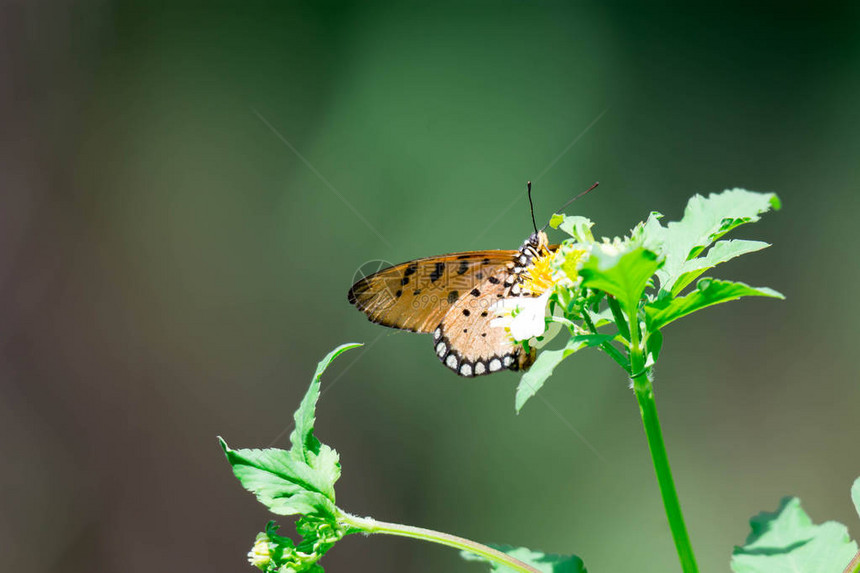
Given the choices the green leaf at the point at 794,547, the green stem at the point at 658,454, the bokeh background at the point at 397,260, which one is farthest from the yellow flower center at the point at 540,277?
the bokeh background at the point at 397,260

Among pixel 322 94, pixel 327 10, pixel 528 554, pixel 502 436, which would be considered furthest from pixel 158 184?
pixel 528 554

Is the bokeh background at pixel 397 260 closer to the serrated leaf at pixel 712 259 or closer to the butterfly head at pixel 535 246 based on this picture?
the butterfly head at pixel 535 246

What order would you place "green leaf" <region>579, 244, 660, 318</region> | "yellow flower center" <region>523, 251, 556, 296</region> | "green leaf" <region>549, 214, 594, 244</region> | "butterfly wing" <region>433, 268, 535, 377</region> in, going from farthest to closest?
"butterfly wing" <region>433, 268, 535, 377</region> → "yellow flower center" <region>523, 251, 556, 296</region> → "green leaf" <region>549, 214, 594, 244</region> → "green leaf" <region>579, 244, 660, 318</region>

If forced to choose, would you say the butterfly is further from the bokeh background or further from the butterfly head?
the bokeh background

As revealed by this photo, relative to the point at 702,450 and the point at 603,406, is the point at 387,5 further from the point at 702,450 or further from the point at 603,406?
the point at 702,450

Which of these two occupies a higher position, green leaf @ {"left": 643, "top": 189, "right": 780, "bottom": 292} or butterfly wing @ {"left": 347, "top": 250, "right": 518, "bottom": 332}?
butterfly wing @ {"left": 347, "top": 250, "right": 518, "bottom": 332}

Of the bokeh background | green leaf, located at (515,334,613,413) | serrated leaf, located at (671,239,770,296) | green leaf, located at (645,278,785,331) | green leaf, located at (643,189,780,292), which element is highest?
the bokeh background

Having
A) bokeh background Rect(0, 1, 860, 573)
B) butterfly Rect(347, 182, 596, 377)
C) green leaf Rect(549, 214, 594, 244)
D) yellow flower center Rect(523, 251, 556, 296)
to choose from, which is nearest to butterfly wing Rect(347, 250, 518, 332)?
butterfly Rect(347, 182, 596, 377)
